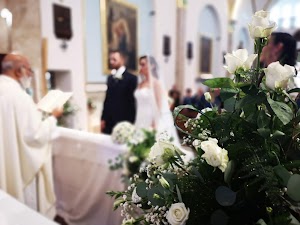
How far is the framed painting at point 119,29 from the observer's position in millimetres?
6949

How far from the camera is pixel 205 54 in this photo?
13250 millimetres

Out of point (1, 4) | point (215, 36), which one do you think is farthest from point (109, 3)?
point (215, 36)

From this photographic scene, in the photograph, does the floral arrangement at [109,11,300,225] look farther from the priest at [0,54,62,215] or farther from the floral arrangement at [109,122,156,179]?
the floral arrangement at [109,122,156,179]

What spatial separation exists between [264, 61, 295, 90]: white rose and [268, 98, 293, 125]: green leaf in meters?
0.04

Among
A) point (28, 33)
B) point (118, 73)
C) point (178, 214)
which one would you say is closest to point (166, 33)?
point (28, 33)

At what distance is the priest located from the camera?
2.43 meters

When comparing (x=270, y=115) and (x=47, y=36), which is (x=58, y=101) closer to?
(x=270, y=115)

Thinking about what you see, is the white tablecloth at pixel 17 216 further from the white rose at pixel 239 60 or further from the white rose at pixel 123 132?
the white rose at pixel 123 132

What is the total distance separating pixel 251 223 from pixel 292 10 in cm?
2204

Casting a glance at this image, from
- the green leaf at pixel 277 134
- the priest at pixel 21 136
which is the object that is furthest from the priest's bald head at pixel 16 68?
the green leaf at pixel 277 134

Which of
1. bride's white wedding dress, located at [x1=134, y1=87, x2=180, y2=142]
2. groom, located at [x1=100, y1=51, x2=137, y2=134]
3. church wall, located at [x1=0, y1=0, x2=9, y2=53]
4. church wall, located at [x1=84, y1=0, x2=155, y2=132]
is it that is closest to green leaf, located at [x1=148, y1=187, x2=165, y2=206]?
church wall, located at [x1=0, y1=0, x2=9, y2=53]

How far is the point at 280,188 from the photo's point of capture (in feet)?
2.60

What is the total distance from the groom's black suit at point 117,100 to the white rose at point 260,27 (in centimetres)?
244

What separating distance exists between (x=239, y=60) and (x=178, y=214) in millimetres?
468
